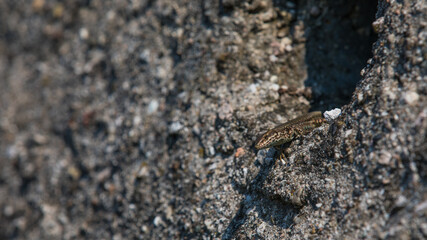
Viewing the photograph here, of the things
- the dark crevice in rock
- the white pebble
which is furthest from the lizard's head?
the dark crevice in rock

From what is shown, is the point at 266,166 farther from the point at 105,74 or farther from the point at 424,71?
the point at 105,74

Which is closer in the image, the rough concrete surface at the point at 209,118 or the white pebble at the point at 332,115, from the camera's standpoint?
the rough concrete surface at the point at 209,118

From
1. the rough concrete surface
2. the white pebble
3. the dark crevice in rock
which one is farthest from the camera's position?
the dark crevice in rock

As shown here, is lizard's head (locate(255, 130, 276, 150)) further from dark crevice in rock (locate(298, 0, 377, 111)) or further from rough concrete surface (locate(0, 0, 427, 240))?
dark crevice in rock (locate(298, 0, 377, 111))

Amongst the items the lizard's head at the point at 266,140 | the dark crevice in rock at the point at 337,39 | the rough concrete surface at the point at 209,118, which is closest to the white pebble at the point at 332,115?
the rough concrete surface at the point at 209,118

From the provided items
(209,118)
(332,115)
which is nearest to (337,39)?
(332,115)

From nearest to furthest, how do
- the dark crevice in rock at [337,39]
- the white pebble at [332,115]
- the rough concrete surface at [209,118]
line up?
the rough concrete surface at [209,118], the white pebble at [332,115], the dark crevice in rock at [337,39]

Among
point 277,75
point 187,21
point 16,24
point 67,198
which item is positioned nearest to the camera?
point 277,75

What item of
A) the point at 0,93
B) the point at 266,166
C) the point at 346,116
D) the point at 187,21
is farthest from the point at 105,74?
the point at 346,116

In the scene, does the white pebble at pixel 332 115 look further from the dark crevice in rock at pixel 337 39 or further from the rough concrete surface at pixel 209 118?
the dark crevice in rock at pixel 337 39
